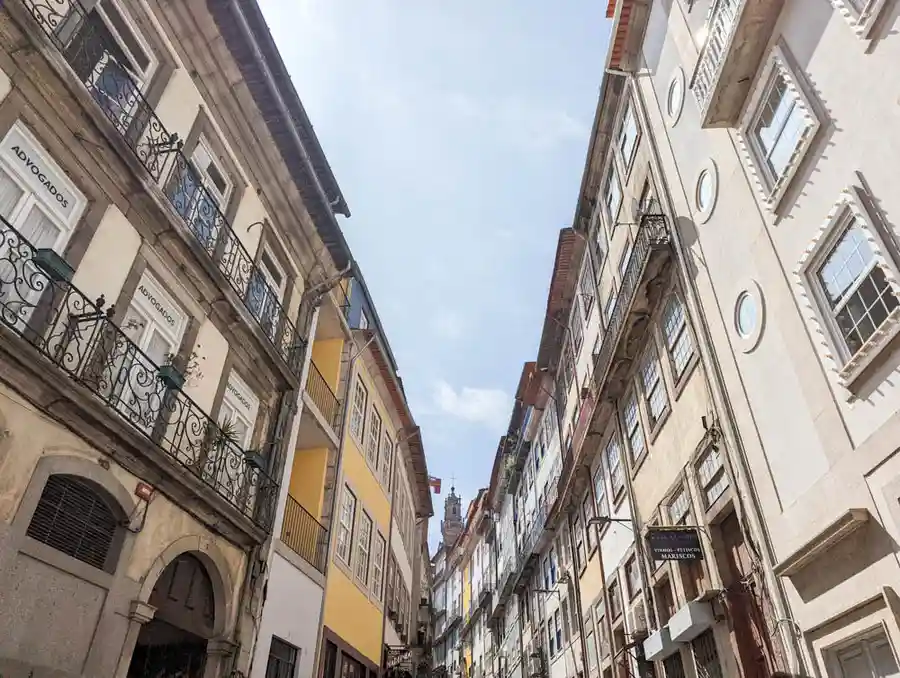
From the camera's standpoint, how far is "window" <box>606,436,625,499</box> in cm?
1600

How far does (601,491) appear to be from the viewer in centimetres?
1794

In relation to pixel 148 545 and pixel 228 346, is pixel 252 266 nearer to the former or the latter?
pixel 228 346

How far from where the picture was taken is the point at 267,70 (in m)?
12.3

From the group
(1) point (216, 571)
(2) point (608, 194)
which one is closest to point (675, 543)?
(1) point (216, 571)

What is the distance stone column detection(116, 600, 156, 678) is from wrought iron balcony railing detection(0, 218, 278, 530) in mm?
1818

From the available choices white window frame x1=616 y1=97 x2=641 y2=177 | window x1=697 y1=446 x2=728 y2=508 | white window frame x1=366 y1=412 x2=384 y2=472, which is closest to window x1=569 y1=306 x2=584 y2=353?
white window frame x1=616 y1=97 x2=641 y2=177

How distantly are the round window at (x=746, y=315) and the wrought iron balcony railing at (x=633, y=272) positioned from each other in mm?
2832

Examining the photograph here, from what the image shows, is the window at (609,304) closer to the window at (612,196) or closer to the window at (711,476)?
the window at (612,196)

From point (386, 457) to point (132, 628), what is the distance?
551 inches

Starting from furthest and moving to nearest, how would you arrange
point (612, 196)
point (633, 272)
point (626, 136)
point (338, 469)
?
point (612, 196) → point (626, 136) → point (338, 469) → point (633, 272)

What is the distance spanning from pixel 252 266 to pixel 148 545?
5458mm

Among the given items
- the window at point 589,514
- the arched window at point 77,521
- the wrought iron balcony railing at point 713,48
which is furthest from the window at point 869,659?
the window at point 589,514

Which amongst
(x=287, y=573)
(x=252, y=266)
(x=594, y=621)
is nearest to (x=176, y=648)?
(x=287, y=573)

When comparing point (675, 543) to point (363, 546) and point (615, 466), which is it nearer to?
point (615, 466)
